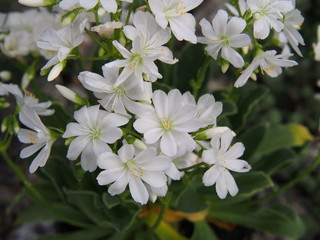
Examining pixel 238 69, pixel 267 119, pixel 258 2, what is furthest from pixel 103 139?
pixel 267 119

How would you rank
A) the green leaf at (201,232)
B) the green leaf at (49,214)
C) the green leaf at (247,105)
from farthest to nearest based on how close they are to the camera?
1. the green leaf at (49,214)
2. the green leaf at (201,232)
3. the green leaf at (247,105)

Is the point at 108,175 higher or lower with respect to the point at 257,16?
lower

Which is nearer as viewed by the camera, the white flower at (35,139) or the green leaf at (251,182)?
the white flower at (35,139)

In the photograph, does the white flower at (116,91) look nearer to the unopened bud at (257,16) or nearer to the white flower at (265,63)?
the white flower at (265,63)

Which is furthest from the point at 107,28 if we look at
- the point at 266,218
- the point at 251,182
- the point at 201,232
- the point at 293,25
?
the point at 266,218

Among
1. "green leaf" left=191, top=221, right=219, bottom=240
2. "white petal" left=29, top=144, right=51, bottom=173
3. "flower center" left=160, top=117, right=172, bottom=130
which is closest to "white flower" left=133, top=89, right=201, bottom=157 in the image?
"flower center" left=160, top=117, right=172, bottom=130

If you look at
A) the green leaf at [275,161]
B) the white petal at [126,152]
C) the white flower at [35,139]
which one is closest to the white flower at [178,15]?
the white petal at [126,152]

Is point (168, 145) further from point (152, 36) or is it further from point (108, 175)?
point (152, 36)
